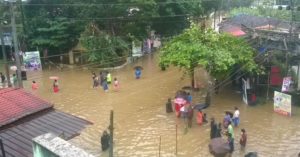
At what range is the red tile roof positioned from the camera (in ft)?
27.0

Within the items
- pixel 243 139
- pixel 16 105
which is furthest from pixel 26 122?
pixel 243 139

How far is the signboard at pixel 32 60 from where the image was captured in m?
24.9

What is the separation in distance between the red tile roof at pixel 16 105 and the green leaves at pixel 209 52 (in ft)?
33.0

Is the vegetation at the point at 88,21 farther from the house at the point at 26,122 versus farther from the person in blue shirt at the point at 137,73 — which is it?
the house at the point at 26,122

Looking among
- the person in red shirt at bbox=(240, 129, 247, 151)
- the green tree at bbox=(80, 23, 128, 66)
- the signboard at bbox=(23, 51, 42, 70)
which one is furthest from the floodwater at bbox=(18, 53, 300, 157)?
the green tree at bbox=(80, 23, 128, 66)

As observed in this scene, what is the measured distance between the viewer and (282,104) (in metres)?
16.3

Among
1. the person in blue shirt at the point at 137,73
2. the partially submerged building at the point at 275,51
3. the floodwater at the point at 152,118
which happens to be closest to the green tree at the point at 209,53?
the partially submerged building at the point at 275,51

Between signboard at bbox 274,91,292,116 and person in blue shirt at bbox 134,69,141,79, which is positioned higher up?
person in blue shirt at bbox 134,69,141,79

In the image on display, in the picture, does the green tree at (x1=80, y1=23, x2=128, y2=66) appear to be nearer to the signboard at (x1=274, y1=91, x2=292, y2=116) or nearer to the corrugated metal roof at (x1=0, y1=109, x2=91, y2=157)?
the signboard at (x1=274, y1=91, x2=292, y2=116)

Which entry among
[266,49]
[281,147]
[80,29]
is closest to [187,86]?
[266,49]

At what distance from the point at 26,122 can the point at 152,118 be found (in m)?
8.88

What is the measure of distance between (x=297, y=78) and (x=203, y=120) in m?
7.07

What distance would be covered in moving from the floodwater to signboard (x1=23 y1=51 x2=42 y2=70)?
126cm

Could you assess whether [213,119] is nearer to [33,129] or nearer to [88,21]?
[33,129]
